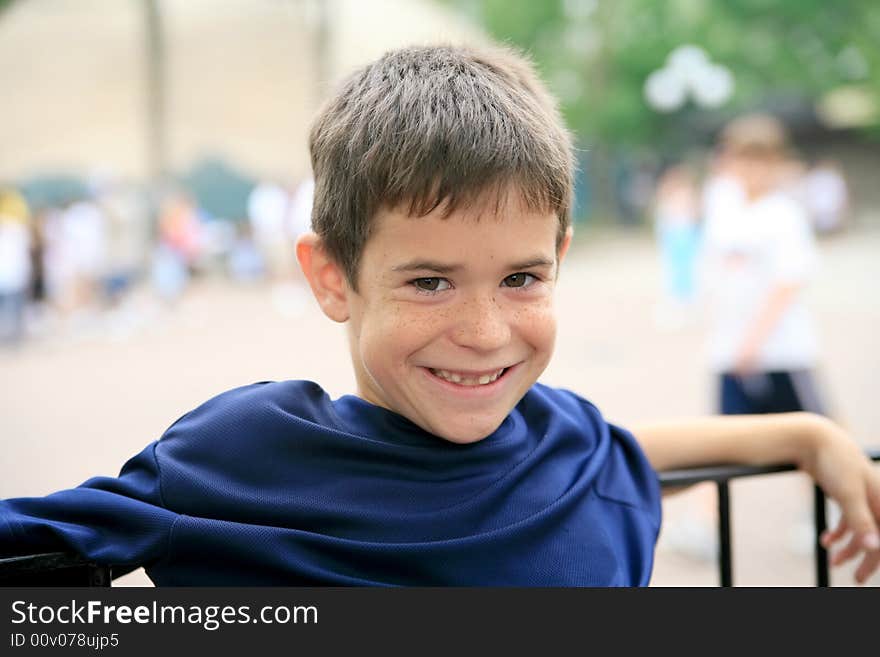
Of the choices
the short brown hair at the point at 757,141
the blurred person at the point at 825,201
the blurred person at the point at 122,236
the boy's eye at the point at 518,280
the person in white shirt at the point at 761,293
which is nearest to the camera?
the boy's eye at the point at 518,280

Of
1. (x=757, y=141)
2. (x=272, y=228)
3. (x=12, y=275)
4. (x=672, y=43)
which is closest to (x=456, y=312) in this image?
(x=757, y=141)

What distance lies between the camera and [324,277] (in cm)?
124

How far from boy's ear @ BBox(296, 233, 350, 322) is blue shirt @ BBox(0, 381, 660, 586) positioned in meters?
0.11

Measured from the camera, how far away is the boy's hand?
4.64 ft

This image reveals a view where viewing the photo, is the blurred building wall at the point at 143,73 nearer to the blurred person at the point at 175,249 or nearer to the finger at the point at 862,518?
the blurred person at the point at 175,249

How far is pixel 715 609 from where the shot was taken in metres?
1.11

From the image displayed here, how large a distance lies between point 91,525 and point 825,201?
22099 millimetres

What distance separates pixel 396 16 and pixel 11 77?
6.09 m

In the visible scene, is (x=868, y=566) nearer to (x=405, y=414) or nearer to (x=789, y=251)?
(x=405, y=414)

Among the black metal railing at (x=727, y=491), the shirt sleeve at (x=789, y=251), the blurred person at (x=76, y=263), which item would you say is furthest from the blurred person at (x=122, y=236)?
the black metal railing at (x=727, y=491)

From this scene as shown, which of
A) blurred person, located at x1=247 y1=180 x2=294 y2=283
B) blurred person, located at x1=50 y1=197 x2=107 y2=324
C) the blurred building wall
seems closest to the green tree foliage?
blurred person, located at x1=247 y1=180 x2=294 y2=283

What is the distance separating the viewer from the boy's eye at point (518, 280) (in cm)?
116

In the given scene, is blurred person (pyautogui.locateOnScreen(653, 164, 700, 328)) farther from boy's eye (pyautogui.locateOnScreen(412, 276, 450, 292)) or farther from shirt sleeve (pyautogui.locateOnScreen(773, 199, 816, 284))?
boy's eye (pyautogui.locateOnScreen(412, 276, 450, 292))

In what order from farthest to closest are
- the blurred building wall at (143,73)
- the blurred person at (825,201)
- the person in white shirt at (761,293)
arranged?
the blurred person at (825,201) → the blurred building wall at (143,73) → the person in white shirt at (761,293)
